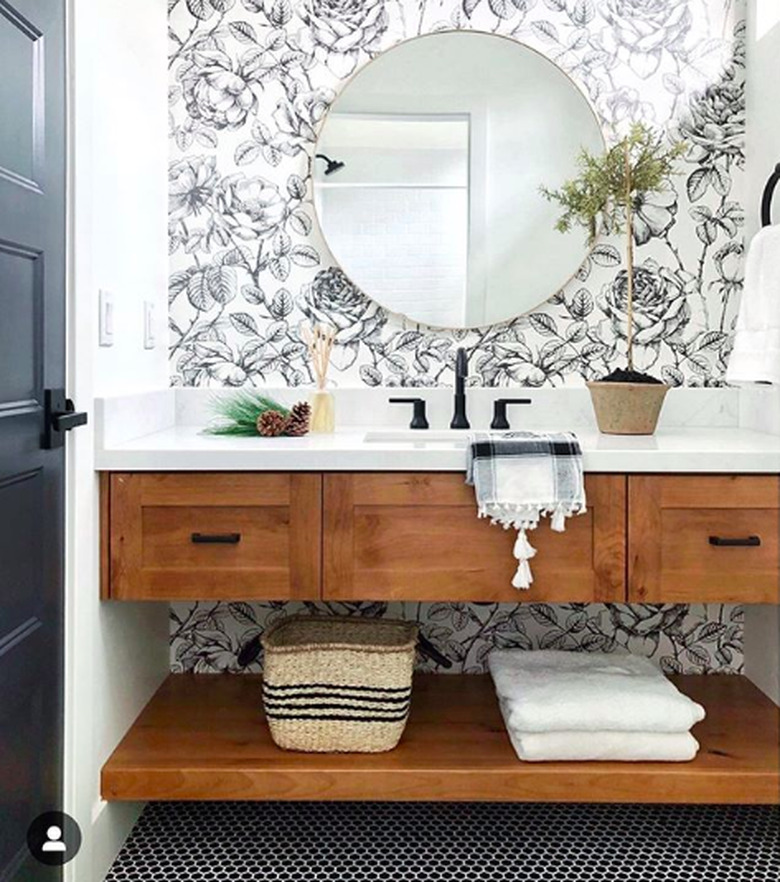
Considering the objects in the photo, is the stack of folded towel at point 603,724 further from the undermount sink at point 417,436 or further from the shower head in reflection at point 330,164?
the shower head in reflection at point 330,164

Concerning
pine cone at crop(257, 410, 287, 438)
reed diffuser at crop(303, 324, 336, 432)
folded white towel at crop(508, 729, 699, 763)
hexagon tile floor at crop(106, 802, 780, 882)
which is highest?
reed diffuser at crop(303, 324, 336, 432)

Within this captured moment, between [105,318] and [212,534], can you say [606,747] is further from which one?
[105,318]

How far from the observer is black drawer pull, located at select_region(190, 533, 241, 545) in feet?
5.56

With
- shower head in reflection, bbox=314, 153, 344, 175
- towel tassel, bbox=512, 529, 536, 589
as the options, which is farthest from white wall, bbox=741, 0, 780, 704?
shower head in reflection, bbox=314, 153, 344, 175

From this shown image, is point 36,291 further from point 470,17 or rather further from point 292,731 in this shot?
point 470,17

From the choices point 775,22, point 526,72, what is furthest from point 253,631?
point 775,22

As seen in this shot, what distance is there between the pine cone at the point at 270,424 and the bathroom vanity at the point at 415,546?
0.20 m

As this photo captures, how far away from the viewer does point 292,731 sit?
70.2 inches

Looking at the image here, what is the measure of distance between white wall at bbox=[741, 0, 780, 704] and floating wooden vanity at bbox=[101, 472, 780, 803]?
0.35 metres

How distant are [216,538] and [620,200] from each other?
1.15 meters

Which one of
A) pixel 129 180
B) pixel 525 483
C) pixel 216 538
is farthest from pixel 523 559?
pixel 129 180

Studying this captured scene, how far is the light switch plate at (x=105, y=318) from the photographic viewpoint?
171cm

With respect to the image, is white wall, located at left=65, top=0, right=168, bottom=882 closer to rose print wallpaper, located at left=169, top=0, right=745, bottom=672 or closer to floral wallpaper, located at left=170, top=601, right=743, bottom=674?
rose print wallpaper, located at left=169, top=0, right=745, bottom=672

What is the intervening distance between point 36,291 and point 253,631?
3.36 feet
